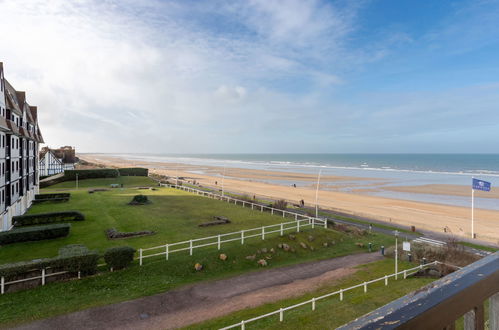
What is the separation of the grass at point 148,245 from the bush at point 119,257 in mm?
501

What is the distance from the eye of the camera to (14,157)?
29.2 meters

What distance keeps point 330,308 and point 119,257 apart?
13148 millimetres

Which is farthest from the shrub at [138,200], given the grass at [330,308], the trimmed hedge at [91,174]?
the trimmed hedge at [91,174]

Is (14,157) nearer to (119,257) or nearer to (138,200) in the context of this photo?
(138,200)

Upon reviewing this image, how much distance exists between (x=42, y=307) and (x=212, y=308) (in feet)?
28.0

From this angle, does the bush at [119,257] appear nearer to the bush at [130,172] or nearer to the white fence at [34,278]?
the white fence at [34,278]

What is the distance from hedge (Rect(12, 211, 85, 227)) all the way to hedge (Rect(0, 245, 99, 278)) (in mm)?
11637

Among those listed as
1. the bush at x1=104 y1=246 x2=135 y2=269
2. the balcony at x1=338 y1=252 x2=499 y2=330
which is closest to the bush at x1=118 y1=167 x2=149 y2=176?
the bush at x1=104 y1=246 x2=135 y2=269

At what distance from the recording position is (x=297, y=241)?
→ 24.4 metres

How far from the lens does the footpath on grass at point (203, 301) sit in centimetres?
1349

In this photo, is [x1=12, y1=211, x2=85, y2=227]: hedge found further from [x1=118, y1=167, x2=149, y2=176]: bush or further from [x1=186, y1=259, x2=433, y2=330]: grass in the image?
[x1=118, y1=167, x2=149, y2=176]: bush

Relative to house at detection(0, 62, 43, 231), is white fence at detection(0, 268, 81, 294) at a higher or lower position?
lower

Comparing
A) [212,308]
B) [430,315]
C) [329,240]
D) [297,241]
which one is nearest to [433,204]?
[329,240]

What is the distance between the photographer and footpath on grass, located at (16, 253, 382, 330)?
1349cm
